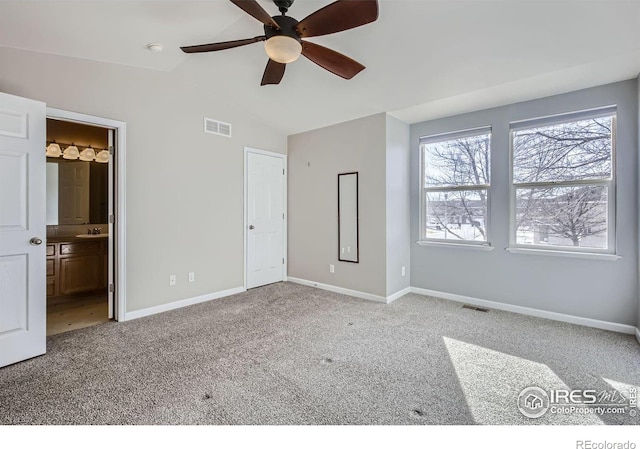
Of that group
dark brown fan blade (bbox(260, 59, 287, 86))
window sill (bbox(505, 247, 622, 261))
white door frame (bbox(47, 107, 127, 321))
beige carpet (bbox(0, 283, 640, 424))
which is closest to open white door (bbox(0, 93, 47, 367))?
beige carpet (bbox(0, 283, 640, 424))

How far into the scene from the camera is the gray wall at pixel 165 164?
9.73 ft

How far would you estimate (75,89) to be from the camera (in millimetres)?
3020

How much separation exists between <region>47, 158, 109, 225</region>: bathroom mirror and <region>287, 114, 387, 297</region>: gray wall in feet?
9.62

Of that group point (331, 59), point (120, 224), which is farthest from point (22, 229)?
point (331, 59)

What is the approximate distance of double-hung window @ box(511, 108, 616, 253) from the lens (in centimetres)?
315

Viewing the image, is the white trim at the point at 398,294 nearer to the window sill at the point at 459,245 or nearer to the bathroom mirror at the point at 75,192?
the window sill at the point at 459,245

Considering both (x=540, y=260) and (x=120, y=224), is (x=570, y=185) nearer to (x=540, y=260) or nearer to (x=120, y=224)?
(x=540, y=260)

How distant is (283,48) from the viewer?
2086 mm

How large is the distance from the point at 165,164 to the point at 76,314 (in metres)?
2.03

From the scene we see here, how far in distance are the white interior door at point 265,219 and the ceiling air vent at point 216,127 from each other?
1.47ft

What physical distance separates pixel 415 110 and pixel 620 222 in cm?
243

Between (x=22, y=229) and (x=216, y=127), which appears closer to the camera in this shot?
(x=22, y=229)

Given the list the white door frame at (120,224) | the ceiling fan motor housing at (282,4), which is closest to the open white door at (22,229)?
the white door frame at (120,224)

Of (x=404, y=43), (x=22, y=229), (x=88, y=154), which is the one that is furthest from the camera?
(x=88, y=154)
